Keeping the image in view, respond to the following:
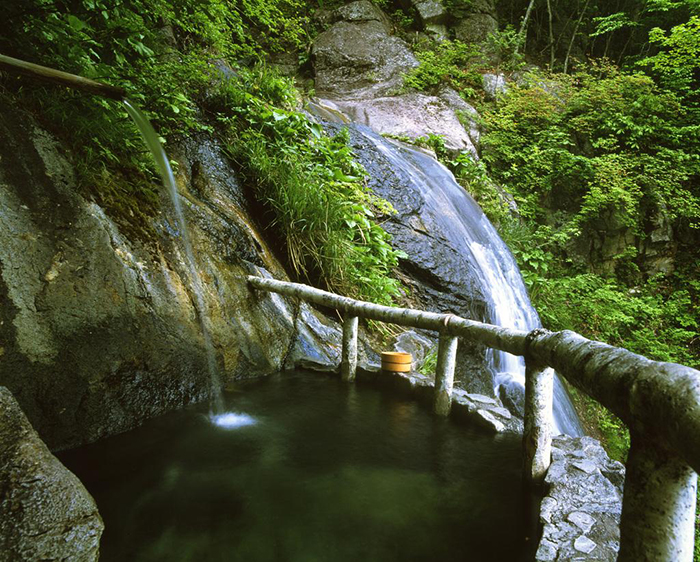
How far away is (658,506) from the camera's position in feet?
3.67

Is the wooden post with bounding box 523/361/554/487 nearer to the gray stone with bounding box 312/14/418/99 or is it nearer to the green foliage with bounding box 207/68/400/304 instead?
the green foliage with bounding box 207/68/400/304

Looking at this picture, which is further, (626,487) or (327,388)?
(327,388)

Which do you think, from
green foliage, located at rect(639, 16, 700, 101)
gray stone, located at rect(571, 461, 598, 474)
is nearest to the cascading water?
gray stone, located at rect(571, 461, 598, 474)

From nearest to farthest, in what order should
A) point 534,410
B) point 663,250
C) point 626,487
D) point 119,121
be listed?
1. point 626,487
2. point 534,410
3. point 119,121
4. point 663,250

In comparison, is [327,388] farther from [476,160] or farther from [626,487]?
[476,160]

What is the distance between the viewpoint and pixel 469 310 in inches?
235

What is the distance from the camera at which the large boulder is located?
44.9 feet

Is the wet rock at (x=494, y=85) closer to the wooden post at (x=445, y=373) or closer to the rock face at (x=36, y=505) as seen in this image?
the wooden post at (x=445, y=373)

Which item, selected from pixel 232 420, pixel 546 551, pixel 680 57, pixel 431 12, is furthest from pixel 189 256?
pixel 431 12

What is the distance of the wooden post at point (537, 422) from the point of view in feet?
6.85

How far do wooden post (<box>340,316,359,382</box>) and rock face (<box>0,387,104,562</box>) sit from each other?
2.46 m

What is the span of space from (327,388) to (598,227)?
10577mm

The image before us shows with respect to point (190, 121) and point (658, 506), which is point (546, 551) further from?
point (190, 121)

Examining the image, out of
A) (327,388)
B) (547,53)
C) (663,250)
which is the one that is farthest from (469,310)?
(547,53)
